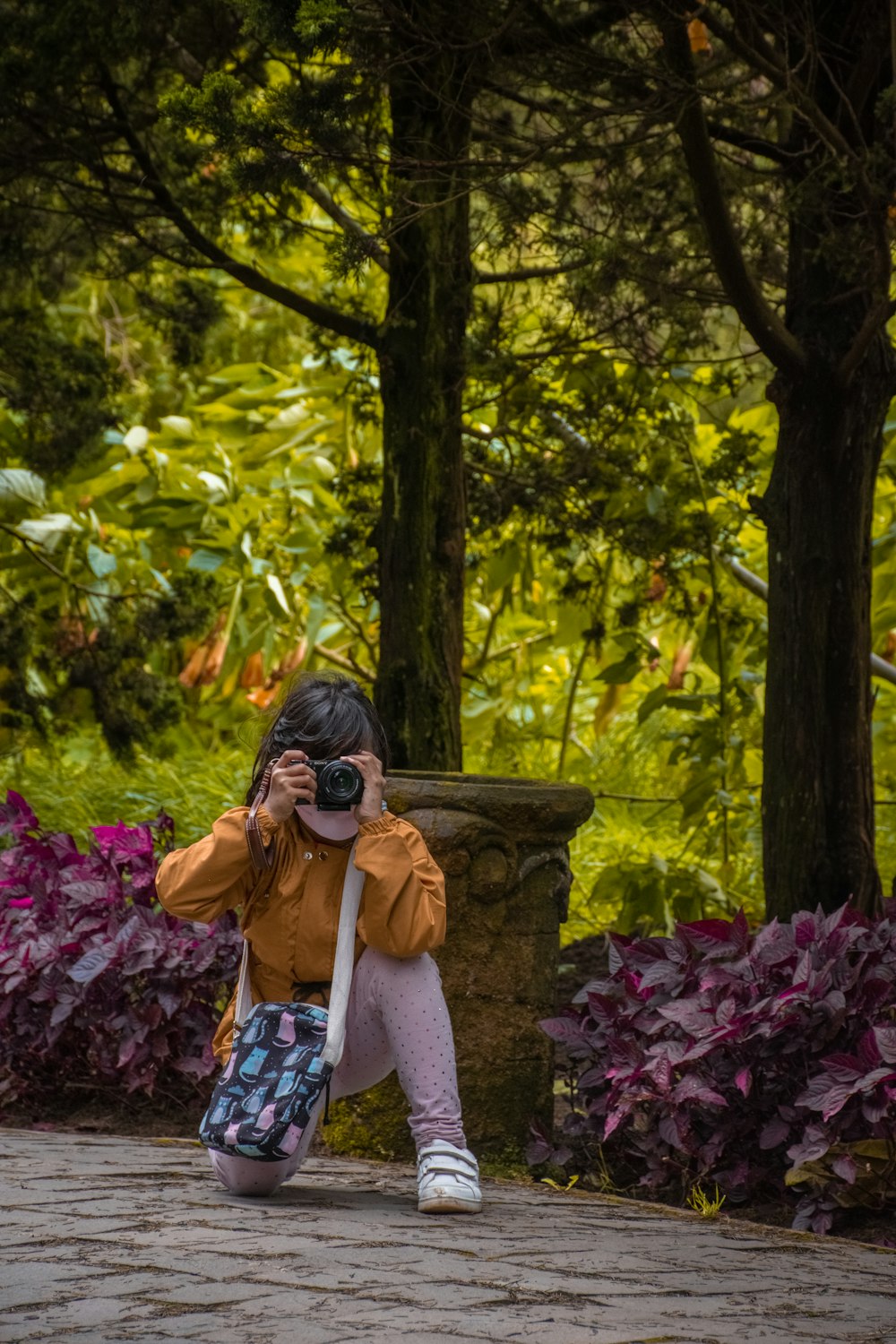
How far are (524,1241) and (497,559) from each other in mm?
3818

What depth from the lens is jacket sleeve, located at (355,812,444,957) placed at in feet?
9.55

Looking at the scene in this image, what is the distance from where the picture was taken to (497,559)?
6156 mm

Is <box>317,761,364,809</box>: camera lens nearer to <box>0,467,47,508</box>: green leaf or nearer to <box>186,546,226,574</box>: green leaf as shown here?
<box>186,546,226,574</box>: green leaf

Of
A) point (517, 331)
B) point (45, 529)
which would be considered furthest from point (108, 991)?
point (45, 529)

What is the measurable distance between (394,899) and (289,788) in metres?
0.29

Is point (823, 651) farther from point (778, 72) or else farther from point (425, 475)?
point (778, 72)

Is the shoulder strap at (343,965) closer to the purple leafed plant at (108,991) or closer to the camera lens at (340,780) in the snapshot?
the camera lens at (340,780)

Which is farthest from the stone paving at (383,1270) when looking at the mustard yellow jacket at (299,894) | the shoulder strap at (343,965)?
the mustard yellow jacket at (299,894)

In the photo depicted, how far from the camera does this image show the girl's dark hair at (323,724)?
3076mm

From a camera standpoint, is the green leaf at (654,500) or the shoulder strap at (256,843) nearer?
the shoulder strap at (256,843)

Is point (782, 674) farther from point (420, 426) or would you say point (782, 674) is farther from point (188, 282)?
point (188, 282)

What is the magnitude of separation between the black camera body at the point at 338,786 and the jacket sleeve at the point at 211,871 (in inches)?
5.9

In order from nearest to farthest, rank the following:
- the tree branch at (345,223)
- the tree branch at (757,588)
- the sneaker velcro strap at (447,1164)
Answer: the sneaker velcro strap at (447,1164), the tree branch at (345,223), the tree branch at (757,588)

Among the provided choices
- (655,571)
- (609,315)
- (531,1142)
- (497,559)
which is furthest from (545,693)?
(531,1142)
